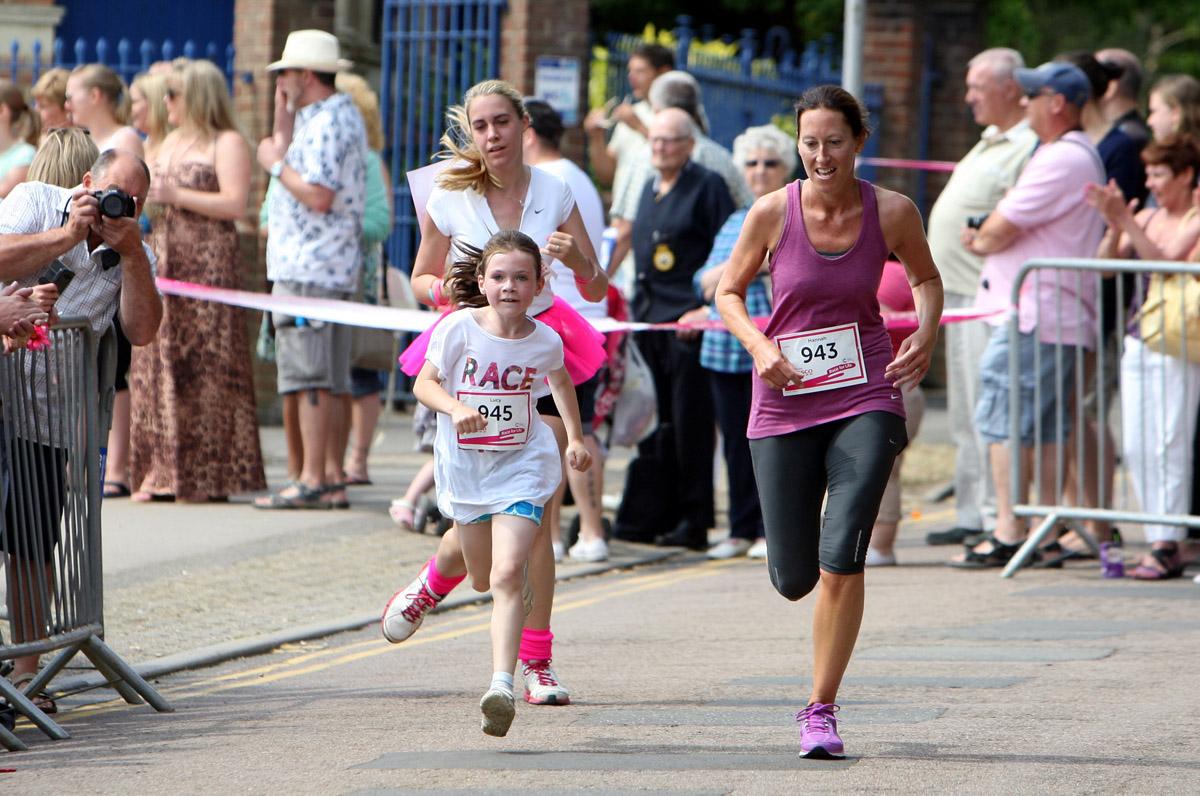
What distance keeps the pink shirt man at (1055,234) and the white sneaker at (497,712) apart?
4582 mm

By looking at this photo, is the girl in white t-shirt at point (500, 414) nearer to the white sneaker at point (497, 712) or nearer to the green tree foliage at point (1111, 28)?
the white sneaker at point (497, 712)

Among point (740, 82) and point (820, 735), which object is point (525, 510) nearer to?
point (820, 735)

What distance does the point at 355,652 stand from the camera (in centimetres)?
783

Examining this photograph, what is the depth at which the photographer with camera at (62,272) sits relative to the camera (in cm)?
622

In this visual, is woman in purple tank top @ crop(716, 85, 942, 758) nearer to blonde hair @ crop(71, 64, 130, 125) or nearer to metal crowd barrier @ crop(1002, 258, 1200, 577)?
metal crowd barrier @ crop(1002, 258, 1200, 577)

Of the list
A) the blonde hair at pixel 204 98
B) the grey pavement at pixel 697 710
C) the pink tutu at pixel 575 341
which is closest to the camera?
the grey pavement at pixel 697 710

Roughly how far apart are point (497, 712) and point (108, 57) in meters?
12.2

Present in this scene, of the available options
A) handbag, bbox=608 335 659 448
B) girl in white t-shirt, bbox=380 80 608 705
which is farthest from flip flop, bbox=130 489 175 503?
girl in white t-shirt, bbox=380 80 608 705

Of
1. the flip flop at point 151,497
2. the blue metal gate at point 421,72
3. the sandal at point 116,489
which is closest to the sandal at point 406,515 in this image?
the flip flop at point 151,497

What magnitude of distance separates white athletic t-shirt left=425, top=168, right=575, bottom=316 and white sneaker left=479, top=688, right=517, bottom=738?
1503 mm

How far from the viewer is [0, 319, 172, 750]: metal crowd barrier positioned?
20.2 feet

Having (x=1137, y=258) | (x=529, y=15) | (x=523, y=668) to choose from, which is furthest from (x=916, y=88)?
(x=523, y=668)

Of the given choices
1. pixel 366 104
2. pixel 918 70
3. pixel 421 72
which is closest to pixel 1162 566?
pixel 366 104

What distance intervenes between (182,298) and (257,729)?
5.21m
